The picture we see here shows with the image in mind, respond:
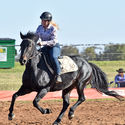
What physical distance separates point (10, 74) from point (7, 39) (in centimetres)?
691

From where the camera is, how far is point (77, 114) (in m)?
10.6

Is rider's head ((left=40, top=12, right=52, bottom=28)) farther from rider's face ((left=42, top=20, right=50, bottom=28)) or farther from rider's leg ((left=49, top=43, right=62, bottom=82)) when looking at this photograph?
rider's leg ((left=49, top=43, right=62, bottom=82))

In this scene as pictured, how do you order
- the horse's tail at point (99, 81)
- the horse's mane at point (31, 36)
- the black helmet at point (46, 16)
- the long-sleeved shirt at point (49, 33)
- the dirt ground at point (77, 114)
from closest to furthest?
the horse's mane at point (31, 36)
the black helmet at point (46, 16)
the long-sleeved shirt at point (49, 33)
the dirt ground at point (77, 114)
the horse's tail at point (99, 81)

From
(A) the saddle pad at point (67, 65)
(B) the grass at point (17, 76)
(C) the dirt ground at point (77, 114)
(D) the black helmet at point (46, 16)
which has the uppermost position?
(D) the black helmet at point (46, 16)

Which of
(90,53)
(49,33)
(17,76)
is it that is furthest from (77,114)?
(90,53)

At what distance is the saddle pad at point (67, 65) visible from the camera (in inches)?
364

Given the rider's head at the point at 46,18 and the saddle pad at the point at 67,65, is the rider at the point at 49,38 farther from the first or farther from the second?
the saddle pad at the point at 67,65

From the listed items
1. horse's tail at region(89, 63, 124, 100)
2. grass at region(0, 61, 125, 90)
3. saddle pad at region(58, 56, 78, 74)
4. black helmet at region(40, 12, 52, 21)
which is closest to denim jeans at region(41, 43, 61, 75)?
saddle pad at region(58, 56, 78, 74)

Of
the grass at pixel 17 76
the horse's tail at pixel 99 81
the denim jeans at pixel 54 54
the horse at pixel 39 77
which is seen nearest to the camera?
the horse at pixel 39 77

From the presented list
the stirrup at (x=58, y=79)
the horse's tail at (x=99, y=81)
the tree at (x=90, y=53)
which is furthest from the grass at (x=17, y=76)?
the stirrup at (x=58, y=79)

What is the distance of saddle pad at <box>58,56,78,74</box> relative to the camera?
9.24 metres

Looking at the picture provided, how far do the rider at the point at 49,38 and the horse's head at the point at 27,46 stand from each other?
8.3 inches

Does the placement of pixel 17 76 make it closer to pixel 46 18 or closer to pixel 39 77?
pixel 39 77

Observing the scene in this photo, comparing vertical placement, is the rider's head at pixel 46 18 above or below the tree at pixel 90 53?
above
